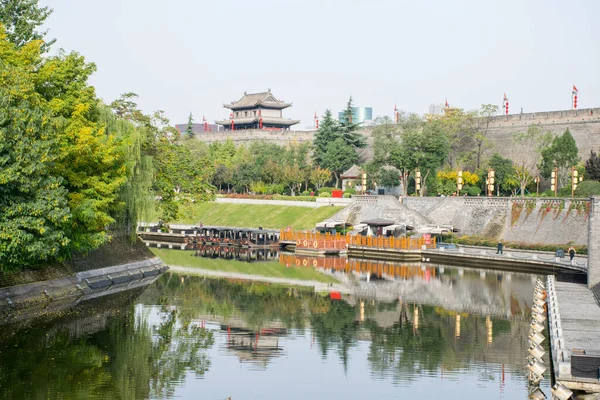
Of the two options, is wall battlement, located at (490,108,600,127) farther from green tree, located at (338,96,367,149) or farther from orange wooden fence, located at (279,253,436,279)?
orange wooden fence, located at (279,253,436,279)

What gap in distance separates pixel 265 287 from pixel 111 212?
847 cm

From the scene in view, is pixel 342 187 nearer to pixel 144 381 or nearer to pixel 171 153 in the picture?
pixel 171 153

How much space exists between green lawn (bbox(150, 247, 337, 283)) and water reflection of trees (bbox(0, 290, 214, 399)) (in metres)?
15.1

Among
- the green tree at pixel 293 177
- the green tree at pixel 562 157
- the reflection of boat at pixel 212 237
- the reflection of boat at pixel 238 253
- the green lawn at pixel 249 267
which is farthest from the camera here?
the green tree at pixel 293 177

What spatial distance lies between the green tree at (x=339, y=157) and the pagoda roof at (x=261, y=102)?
90.6 ft

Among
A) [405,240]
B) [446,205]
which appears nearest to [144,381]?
[405,240]

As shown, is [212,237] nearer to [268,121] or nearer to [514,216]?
[514,216]

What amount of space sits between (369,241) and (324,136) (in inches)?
1232

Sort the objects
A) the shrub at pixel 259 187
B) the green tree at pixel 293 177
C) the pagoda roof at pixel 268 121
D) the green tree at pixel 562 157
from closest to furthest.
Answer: the green tree at pixel 562 157 → the green tree at pixel 293 177 → the shrub at pixel 259 187 → the pagoda roof at pixel 268 121

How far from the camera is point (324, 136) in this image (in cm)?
8694

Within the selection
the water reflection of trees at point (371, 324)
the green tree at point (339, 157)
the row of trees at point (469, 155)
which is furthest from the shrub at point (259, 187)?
the water reflection of trees at point (371, 324)

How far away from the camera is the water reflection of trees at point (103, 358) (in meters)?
20.3

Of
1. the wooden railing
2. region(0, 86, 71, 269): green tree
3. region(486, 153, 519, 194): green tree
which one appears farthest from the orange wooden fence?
region(486, 153, 519, 194): green tree

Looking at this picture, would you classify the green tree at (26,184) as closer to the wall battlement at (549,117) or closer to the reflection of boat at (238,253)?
the reflection of boat at (238,253)
